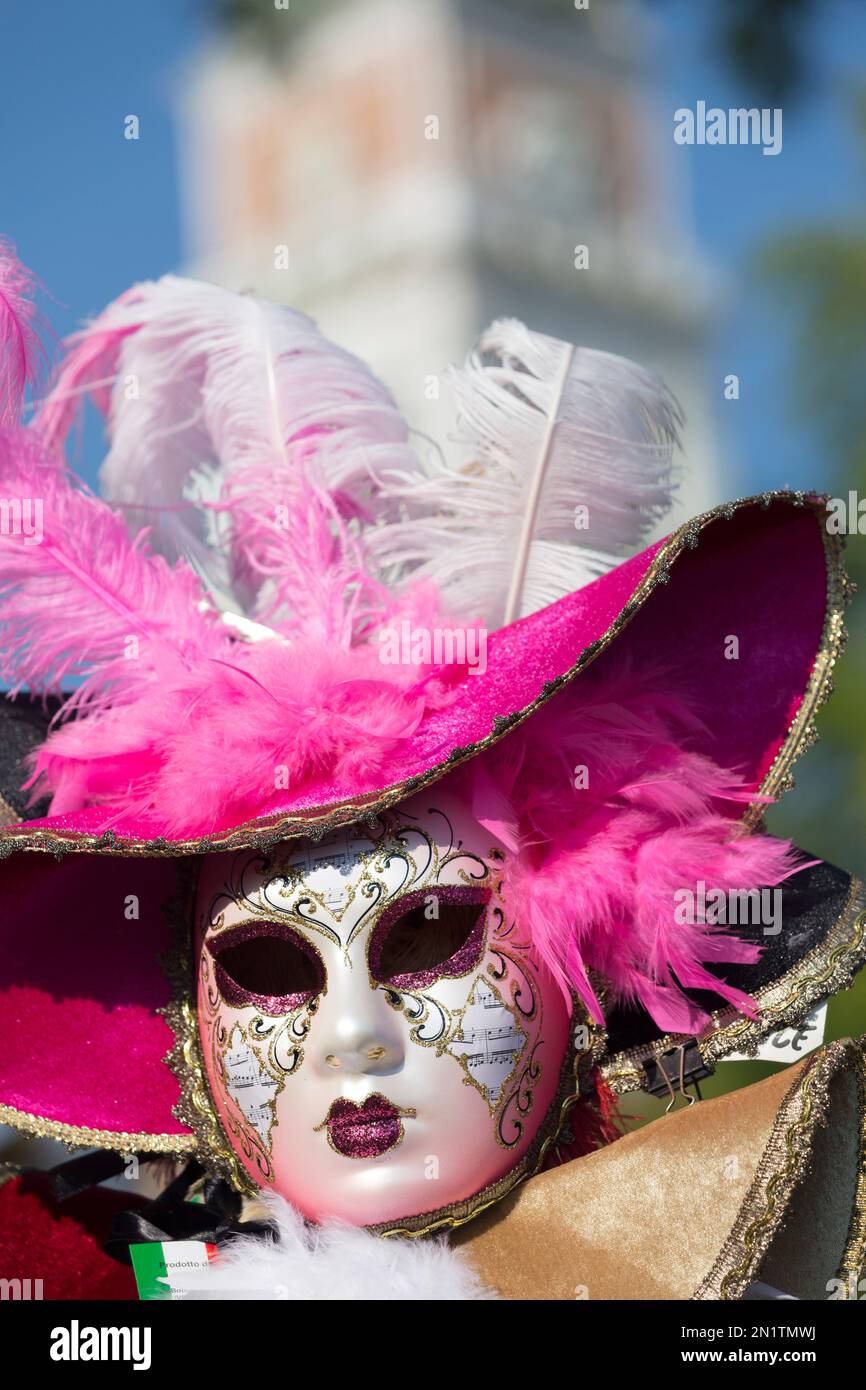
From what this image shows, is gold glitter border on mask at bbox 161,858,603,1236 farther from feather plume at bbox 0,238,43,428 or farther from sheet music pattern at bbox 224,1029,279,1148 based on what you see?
feather plume at bbox 0,238,43,428

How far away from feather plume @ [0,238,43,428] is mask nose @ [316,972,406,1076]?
3.32 feet

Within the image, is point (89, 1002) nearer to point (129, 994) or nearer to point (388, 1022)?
point (129, 994)

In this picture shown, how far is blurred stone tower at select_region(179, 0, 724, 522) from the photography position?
25.8m

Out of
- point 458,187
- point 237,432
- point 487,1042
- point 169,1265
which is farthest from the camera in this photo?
point 458,187

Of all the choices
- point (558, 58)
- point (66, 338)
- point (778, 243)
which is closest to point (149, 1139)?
point (66, 338)

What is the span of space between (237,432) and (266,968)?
89 cm

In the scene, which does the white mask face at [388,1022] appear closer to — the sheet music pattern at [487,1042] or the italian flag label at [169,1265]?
the sheet music pattern at [487,1042]

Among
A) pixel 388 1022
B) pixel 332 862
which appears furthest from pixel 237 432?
pixel 388 1022

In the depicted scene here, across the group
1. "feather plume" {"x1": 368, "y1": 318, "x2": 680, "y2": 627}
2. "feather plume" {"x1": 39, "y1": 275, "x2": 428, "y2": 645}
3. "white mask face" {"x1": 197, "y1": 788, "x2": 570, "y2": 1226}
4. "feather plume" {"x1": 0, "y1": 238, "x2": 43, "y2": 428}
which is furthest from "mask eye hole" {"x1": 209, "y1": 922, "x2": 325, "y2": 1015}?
"feather plume" {"x1": 0, "y1": 238, "x2": 43, "y2": 428}

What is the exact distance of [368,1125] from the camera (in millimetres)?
2385

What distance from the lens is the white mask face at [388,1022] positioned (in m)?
2.38

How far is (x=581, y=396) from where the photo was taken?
2828mm
